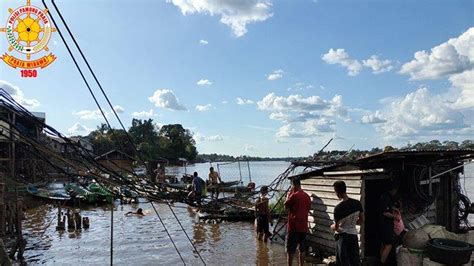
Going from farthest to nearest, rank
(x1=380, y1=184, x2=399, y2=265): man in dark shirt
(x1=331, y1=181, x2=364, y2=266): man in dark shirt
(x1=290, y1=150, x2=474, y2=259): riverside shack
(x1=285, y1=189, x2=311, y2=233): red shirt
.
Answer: (x1=285, y1=189, x2=311, y2=233): red shirt → (x1=290, y1=150, x2=474, y2=259): riverside shack → (x1=380, y1=184, x2=399, y2=265): man in dark shirt → (x1=331, y1=181, x2=364, y2=266): man in dark shirt

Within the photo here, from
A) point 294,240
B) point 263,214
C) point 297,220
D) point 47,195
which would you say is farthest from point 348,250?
point 47,195

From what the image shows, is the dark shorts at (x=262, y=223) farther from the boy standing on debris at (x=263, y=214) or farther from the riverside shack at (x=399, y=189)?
the riverside shack at (x=399, y=189)

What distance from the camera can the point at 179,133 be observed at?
111000mm

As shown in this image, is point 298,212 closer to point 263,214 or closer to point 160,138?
point 263,214

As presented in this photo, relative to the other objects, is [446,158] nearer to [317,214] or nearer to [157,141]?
[317,214]

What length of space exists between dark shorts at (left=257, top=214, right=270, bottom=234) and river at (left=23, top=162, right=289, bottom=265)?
47cm

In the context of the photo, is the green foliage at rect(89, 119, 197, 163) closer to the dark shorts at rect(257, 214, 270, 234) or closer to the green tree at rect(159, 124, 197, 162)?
the green tree at rect(159, 124, 197, 162)

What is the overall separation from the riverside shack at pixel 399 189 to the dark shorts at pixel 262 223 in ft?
9.66

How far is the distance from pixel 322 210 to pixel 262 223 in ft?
12.6

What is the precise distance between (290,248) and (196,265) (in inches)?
131

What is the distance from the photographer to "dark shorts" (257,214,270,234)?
13.7 m

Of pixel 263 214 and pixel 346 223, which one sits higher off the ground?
pixel 346 223

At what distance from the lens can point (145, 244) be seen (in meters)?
14.4

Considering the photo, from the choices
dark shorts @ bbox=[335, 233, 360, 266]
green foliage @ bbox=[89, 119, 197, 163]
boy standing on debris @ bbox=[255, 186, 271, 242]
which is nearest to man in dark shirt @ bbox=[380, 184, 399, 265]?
dark shorts @ bbox=[335, 233, 360, 266]
